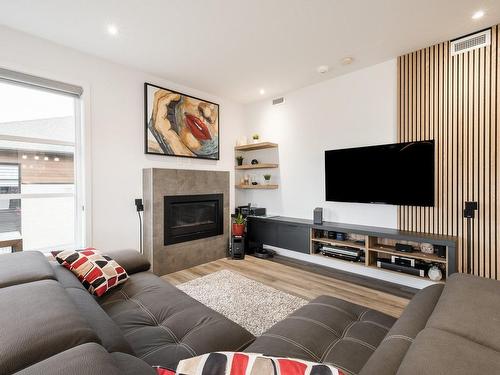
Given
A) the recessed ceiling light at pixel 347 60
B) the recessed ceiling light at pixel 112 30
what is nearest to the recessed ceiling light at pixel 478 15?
the recessed ceiling light at pixel 347 60

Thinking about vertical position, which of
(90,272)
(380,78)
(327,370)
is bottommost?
(90,272)

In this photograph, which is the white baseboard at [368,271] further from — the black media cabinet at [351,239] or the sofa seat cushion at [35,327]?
the sofa seat cushion at [35,327]

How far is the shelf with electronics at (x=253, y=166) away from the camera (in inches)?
167

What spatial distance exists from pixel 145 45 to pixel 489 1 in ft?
10.5

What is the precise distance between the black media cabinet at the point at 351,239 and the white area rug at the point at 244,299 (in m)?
0.88

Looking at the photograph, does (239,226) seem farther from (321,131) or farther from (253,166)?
(321,131)

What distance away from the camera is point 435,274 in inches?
101

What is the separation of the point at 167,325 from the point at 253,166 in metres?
3.18

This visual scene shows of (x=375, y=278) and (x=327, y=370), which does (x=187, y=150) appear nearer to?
(x=375, y=278)

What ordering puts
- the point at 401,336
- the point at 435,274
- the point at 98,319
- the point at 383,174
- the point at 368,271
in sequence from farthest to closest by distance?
the point at 368,271
the point at 383,174
the point at 435,274
the point at 98,319
the point at 401,336

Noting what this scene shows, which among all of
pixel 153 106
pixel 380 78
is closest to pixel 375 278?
pixel 380 78

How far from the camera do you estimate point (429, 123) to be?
283 cm

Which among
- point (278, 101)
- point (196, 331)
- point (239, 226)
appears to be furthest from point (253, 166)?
point (196, 331)

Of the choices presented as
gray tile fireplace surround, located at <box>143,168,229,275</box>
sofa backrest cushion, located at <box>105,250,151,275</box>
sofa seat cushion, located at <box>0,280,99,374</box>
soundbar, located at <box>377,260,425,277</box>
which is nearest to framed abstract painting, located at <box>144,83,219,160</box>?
gray tile fireplace surround, located at <box>143,168,229,275</box>
